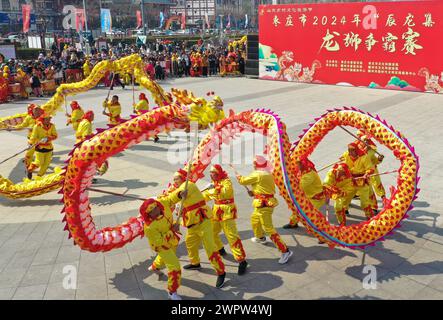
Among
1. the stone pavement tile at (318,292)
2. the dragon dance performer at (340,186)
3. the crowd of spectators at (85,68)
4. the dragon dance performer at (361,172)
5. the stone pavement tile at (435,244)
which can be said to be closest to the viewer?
the stone pavement tile at (318,292)

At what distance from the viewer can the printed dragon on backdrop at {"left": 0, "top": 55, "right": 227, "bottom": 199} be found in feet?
17.7

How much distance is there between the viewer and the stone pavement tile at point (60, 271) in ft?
18.4

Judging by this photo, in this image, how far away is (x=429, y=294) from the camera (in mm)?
5133

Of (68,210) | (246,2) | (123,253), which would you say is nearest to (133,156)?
(123,253)

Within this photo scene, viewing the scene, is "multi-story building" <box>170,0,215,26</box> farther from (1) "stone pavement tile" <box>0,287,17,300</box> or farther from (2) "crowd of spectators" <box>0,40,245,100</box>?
(1) "stone pavement tile" <box>0,287,17,300</box>

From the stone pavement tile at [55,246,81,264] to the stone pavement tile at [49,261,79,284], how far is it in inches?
3.9

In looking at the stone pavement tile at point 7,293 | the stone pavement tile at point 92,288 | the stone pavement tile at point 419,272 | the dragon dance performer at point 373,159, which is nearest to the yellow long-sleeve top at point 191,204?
the stone pavement tile at point 92,288

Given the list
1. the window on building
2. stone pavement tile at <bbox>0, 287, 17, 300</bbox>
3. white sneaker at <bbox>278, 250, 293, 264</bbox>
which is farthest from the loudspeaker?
the window on building

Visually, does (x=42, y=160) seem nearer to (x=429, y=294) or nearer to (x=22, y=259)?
(x=22, y=259)

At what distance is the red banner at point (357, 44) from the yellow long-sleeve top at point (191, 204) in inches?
638

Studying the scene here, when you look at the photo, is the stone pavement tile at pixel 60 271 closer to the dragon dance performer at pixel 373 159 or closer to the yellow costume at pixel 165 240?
the yellow costume at pixel 165 240

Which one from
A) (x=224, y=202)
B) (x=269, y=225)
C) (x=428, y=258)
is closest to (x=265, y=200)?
(x=269, y=225)

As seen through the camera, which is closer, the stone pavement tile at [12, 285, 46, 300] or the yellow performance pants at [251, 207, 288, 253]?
the stone pavement tile at [12, 285, 46, 300]

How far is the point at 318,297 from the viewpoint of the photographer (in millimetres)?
5141
